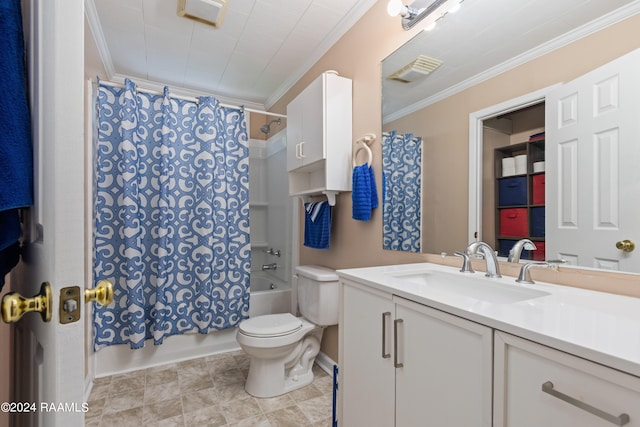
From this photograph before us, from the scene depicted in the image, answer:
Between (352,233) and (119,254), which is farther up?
(352,233)

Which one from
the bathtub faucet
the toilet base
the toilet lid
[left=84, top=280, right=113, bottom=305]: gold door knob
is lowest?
the toilet base

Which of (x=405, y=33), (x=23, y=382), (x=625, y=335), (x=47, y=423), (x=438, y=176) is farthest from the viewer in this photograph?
(x=405, y=33)

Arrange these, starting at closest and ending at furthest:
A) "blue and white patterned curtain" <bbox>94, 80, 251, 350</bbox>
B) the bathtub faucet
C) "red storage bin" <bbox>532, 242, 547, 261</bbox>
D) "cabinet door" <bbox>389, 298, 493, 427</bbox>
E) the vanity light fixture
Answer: "cabinet door" <bbox>389, 298, 493, 427</bbox>, "red storage bin" <bbox>532, 242, 547, 261</bbox>, the vanity light fixture, "blue and white patterned curtain" <bbox>94, 80, 251, 350</bbox>, the bathtub faucet

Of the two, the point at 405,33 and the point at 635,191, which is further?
the point at 405,33

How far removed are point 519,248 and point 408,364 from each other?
61 centimetres

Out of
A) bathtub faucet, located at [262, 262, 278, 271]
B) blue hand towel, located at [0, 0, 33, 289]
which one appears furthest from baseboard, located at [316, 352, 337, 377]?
blue hand towel, located at [0, 0, 33, 289]

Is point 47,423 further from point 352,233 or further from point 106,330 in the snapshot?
point 106,330

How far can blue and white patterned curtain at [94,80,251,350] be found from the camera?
7.19 ft

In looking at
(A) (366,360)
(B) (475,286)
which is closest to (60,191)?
(A) (366,360)

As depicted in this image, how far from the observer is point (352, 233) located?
2.10m

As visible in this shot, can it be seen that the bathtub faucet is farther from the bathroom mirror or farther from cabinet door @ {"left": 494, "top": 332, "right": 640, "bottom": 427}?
cabinet door @ {"left": 494, "top": 332, "right": 640, "bottom": 427}

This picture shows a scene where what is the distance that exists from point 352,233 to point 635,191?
1400 mm

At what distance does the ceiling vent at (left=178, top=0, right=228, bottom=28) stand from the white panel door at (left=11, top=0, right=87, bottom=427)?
5.17 feet

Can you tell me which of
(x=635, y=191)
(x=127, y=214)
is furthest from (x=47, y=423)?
(x=127, y=214)
